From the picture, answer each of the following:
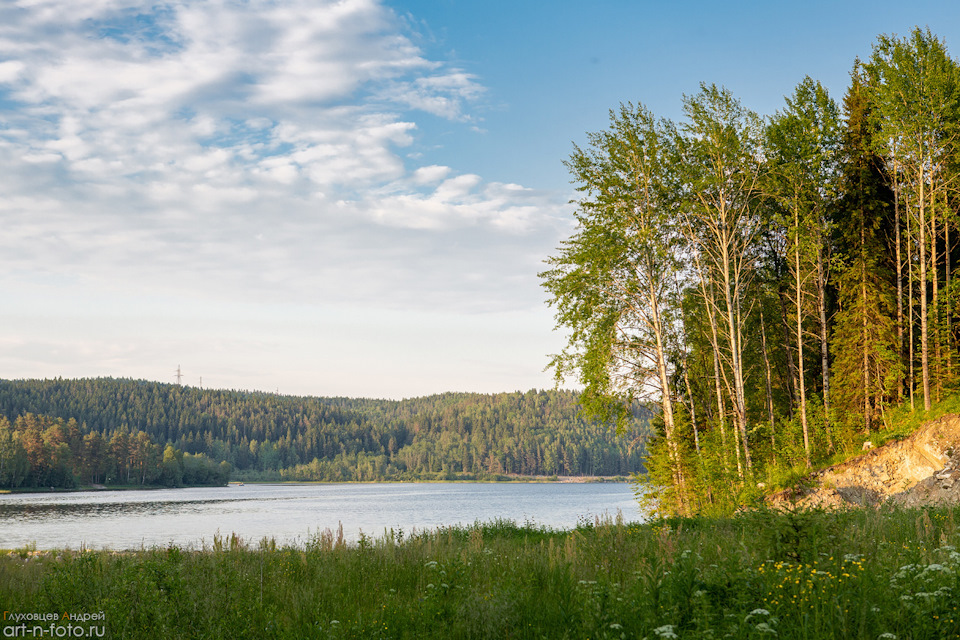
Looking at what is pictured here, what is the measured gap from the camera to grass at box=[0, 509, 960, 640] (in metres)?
6.25

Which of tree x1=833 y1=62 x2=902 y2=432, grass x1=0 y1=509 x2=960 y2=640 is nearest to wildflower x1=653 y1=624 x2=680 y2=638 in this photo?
grass x1=0 y1=509 x2=960 y2=640

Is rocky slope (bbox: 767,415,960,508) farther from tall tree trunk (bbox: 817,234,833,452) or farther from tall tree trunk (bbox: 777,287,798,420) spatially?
tall tree trunk (bbox: 777,287,798,420)

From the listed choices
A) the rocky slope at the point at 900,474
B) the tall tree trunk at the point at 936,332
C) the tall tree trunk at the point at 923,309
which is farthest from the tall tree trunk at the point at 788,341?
the rocky slope at the point at 900,474

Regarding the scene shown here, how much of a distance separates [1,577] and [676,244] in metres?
24.5

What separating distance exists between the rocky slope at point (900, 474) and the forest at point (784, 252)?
4.50 ft

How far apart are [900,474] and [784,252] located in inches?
→ 443

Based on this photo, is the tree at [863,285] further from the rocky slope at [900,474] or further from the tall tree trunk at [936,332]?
the rocky slope at [900,474]

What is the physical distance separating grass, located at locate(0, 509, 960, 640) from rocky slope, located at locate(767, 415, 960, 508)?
12223 mm

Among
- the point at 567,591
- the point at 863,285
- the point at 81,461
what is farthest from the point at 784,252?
the point at 81,461

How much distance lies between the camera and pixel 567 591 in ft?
26.1

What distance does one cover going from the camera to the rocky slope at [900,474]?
2214cm

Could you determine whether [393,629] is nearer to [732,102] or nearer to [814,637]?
[814,637]

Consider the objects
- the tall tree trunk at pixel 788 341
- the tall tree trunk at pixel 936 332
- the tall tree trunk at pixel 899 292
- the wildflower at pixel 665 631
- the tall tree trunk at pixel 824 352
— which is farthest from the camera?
the tall tree trunk at pixel 788 341

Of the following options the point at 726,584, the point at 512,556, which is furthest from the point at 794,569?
the point at 512,556
